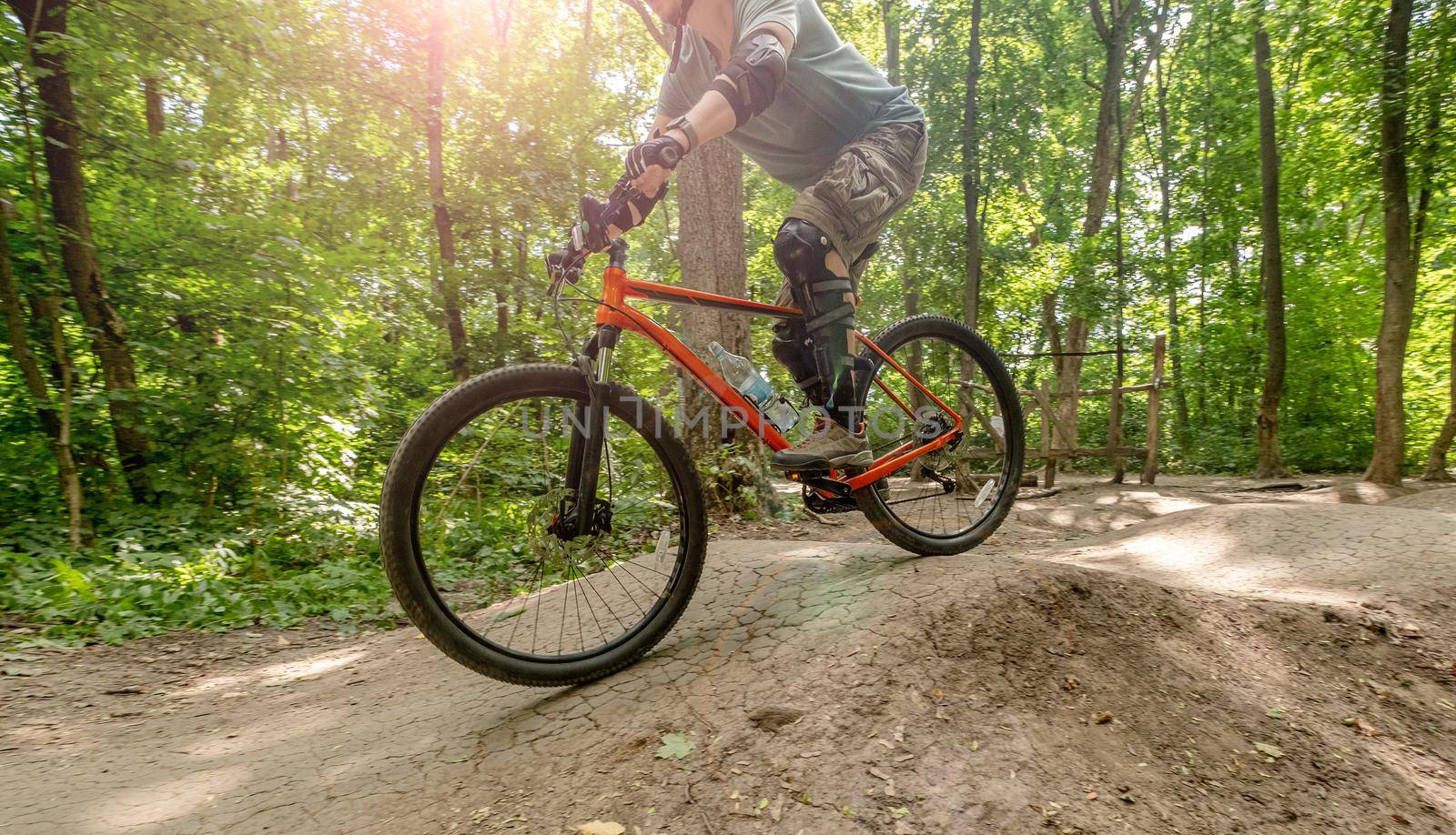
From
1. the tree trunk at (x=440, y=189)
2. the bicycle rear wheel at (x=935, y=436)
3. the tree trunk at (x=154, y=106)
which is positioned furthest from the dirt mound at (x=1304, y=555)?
the tree trunk at (x=154, y=106)

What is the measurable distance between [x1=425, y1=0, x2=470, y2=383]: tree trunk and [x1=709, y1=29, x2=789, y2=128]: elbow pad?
24.4 ft

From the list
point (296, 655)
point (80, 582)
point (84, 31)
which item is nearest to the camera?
point (296, 655)

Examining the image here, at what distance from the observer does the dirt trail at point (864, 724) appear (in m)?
1.43

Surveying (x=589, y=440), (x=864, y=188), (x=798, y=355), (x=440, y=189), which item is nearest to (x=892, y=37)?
(x=440, y=189)

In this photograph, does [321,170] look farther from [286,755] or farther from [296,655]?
[286,755]

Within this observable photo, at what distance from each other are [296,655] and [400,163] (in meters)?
8.22

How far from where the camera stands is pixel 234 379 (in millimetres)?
5059

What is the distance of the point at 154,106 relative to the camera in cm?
646

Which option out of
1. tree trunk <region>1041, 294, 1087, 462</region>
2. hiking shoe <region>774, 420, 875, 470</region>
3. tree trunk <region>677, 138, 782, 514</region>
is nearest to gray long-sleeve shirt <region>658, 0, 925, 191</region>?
hiking shoe <region>774, 420, 875, 470</region>

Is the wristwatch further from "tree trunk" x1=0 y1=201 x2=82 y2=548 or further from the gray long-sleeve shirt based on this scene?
"tree trunk" x1=0 y1=201 x2=82 y2=548

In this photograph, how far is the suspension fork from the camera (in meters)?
2.04

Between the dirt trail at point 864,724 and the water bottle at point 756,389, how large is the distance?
63cm

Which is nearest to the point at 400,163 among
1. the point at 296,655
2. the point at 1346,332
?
the point at 296,655

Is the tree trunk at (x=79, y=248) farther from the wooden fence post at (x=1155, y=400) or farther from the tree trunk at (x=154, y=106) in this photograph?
the wooden fence post at (x=1155, y=400)
